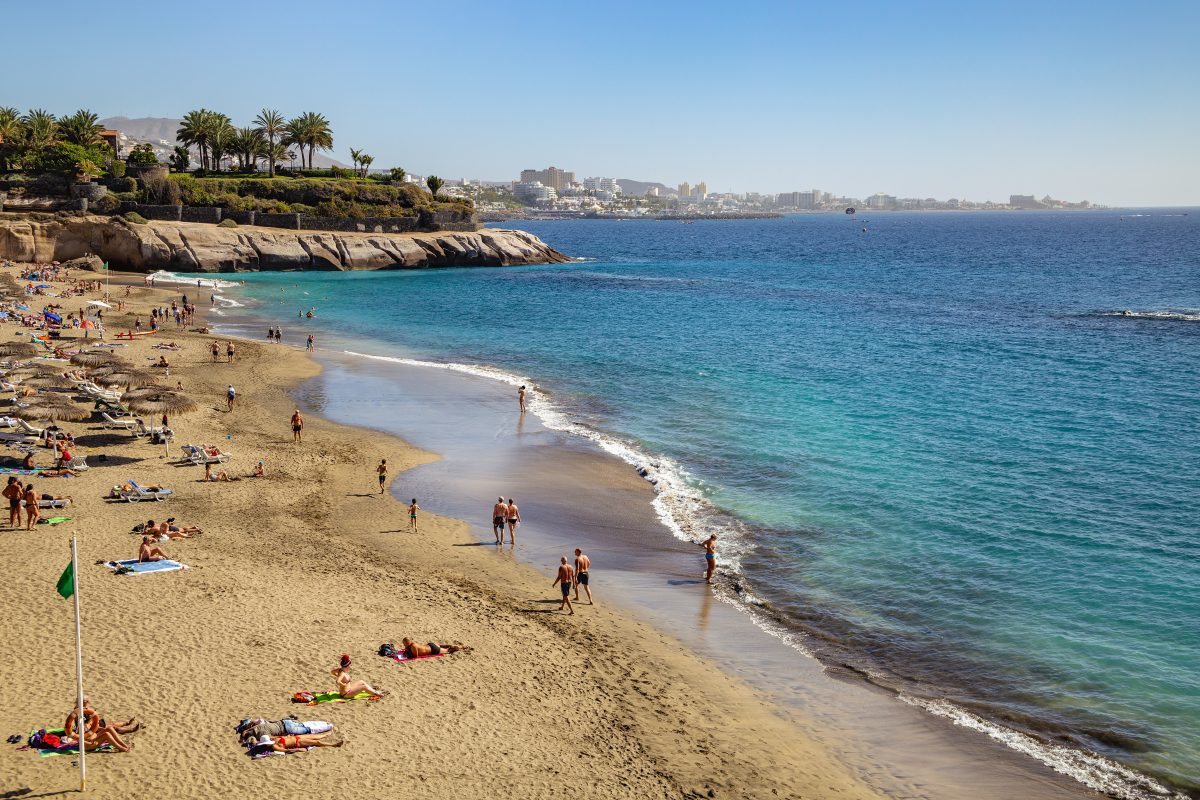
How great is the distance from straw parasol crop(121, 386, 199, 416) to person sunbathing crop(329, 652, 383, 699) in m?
15.4

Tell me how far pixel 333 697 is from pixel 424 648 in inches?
78.2

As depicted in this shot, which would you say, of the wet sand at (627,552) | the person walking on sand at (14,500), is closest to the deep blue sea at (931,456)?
the wet sand at (627,552)

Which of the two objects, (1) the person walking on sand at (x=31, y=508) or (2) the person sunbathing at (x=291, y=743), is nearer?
(2) the person sunbathing at (x=291, y=743)

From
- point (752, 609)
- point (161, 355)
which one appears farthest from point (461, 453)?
point (161, 355)

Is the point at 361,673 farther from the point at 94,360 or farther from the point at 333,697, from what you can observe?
the point at 94,360

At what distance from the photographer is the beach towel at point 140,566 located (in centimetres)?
1736

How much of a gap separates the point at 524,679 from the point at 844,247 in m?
148

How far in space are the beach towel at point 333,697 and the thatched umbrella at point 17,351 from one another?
27496mm

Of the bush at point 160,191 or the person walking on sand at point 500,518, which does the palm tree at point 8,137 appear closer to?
the bush at point 160,191

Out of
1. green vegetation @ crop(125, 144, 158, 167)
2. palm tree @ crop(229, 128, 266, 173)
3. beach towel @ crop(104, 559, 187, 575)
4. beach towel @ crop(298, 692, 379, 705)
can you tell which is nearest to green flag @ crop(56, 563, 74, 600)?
beach towel @ crop(298, 692, 379, 705)

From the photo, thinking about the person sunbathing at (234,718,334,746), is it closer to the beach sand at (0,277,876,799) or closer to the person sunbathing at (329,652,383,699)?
the beach sand at (0,277,876,799)

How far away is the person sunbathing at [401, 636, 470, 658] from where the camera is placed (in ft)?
48.7

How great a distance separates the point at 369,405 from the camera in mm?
34156

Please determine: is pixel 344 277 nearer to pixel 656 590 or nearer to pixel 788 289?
pixel 788 289
